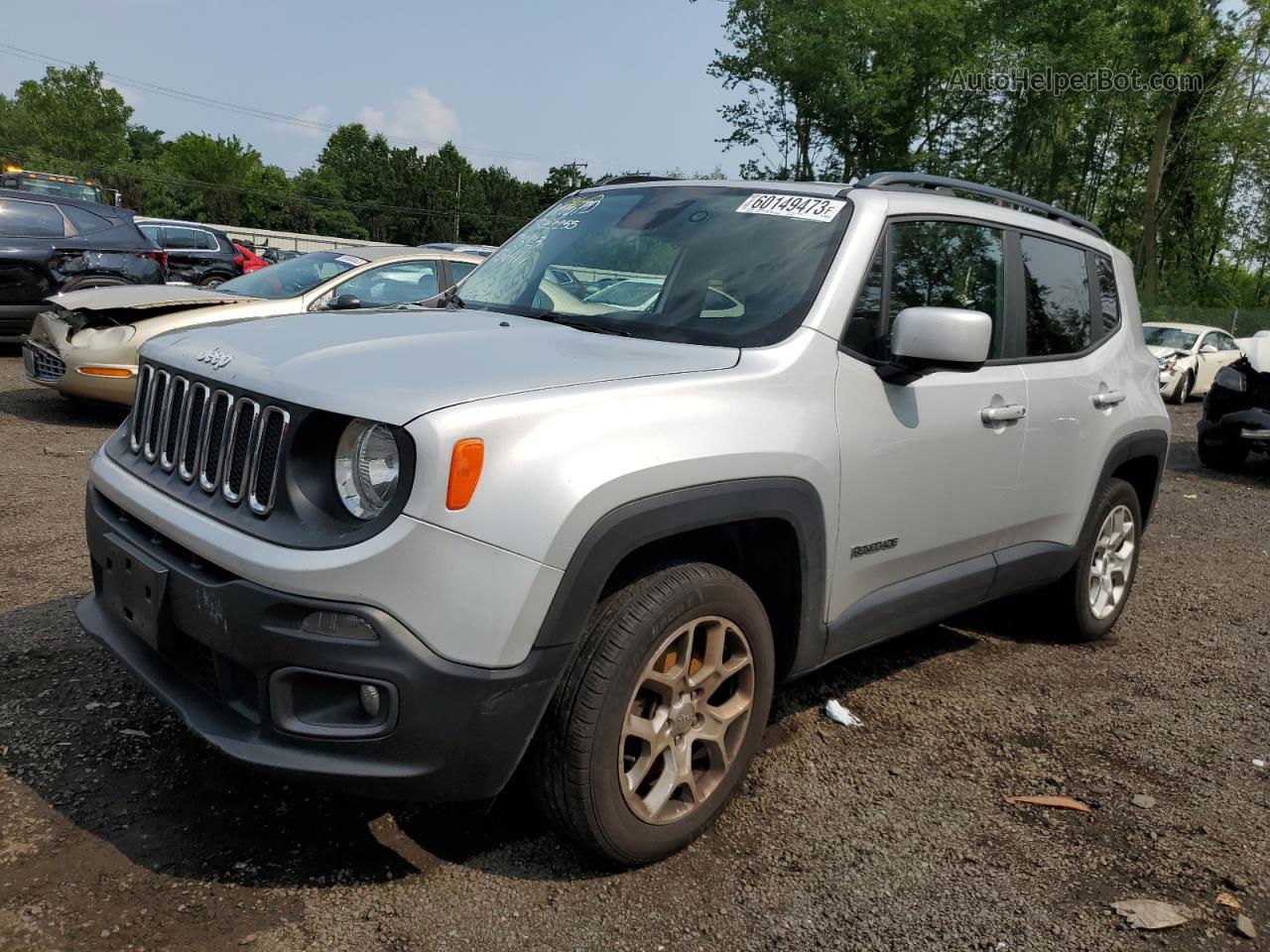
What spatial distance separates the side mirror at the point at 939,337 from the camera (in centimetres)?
294

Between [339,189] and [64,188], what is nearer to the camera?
[64,188]

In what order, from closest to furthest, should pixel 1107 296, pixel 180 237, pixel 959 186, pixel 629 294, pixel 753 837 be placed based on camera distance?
1. pixel 753 837
2. pixel 629 294
3. pixel 959 186
4. pixel 1107 296
5. pixel 180 237

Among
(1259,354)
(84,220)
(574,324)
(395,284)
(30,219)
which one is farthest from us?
(84,220)

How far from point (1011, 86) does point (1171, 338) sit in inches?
652

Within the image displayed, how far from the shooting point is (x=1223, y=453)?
34.8ft

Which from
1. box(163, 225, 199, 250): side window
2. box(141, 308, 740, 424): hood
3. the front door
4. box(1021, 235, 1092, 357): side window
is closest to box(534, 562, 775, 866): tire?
the front door

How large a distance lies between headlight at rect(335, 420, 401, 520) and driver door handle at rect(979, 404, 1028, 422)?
7.09ft

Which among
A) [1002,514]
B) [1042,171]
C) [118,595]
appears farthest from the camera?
[1042,171]

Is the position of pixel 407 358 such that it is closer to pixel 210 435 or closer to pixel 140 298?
pixel 210 435

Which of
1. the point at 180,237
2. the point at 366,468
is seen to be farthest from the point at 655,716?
the point at 180,237

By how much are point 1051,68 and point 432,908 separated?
32921 mm

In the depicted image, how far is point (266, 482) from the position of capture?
2371 mm

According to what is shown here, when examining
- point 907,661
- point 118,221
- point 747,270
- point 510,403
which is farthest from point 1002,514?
point 118,221

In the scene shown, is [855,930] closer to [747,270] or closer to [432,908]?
[432,908]
